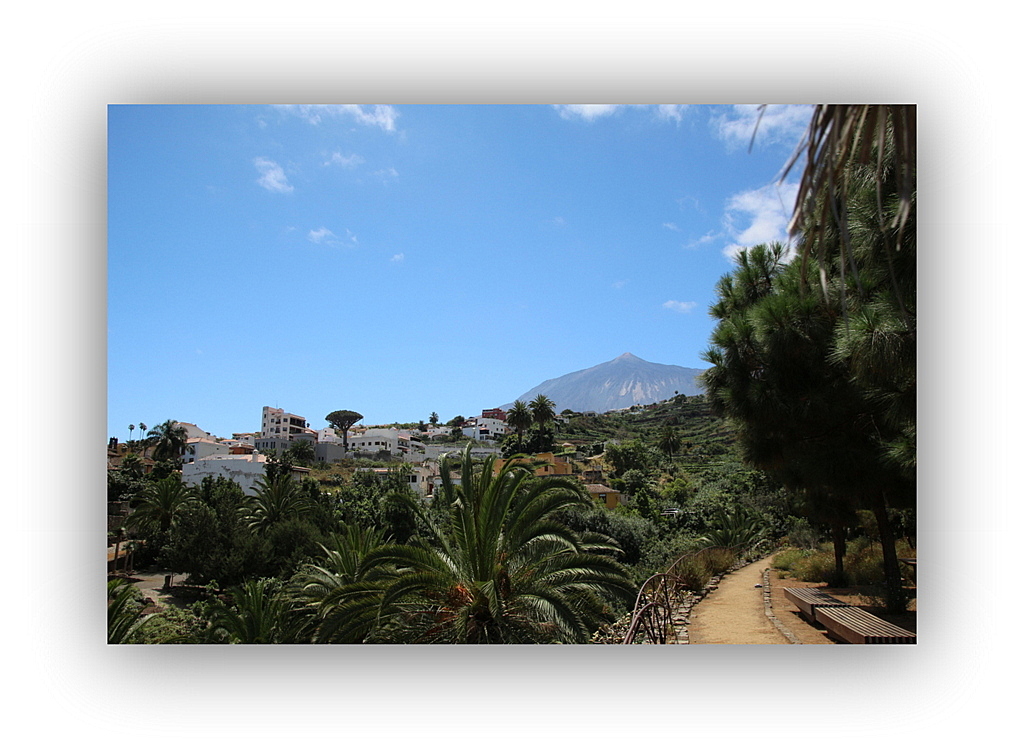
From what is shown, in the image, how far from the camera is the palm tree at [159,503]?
5658 millimetres

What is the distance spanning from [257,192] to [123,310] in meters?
1.38

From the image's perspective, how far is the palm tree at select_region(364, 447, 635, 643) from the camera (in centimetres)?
509

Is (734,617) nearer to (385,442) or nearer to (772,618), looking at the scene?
(772,618)

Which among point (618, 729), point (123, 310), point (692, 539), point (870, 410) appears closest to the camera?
point (618, 729)

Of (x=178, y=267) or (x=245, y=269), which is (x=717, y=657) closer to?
(x=245, y=269)

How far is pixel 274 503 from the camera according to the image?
9422 millimetres

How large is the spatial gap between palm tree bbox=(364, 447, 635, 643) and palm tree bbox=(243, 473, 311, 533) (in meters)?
3.35

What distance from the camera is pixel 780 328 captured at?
576 cm

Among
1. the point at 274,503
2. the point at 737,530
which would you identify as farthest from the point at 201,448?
the point at 737,530

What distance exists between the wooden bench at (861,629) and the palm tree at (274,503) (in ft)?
20.5

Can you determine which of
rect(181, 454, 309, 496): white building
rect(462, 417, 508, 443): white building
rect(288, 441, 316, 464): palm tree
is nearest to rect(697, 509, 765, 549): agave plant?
rect(462, 417, 508, 443): white building

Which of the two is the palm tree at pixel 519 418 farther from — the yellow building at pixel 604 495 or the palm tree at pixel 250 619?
the palm tree at pixel 250 619

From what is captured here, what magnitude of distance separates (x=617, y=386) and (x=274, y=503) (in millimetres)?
5432
